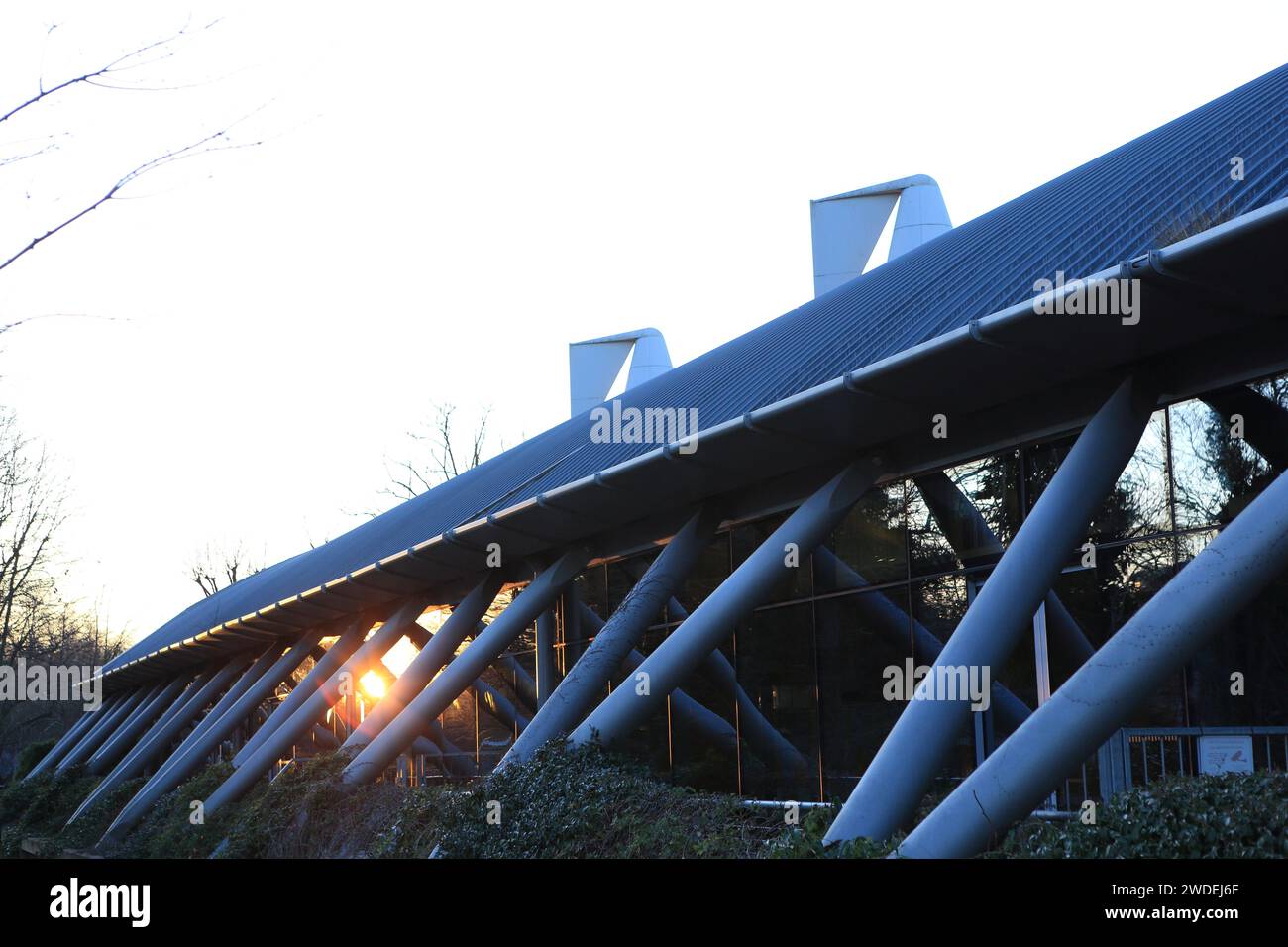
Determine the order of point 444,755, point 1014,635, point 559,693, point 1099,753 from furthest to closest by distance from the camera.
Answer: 1. point 444,755
2. point 559,693
3. point 1099,753
4. point 1014,635

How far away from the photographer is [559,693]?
1521 cm

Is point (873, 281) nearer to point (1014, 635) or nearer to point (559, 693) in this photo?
point (559, 693)

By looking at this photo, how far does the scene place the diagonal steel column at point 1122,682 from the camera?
826cm

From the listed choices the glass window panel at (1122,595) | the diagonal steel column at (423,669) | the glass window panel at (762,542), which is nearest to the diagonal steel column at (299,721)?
the diagonal steel column at (423,669)

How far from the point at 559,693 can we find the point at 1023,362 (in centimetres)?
665

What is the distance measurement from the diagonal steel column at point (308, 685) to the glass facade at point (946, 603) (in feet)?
19.2

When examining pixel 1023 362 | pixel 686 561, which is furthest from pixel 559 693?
pixel 1023 362

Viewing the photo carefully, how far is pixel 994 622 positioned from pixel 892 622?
20.1ft

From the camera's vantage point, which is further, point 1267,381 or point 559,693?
point 559,693

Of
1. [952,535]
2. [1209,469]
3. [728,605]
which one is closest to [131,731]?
[728,605]

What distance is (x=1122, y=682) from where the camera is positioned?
839 cm

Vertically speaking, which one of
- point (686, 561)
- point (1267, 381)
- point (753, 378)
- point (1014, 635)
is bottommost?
point (1014, 635)

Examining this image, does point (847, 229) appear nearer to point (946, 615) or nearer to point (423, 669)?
point (423, 669)
